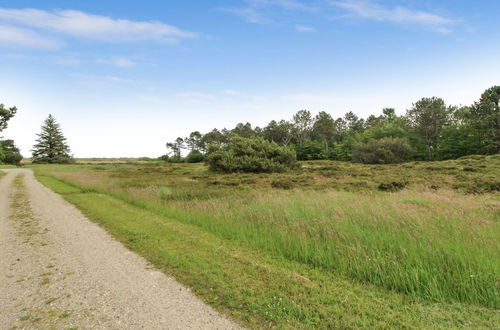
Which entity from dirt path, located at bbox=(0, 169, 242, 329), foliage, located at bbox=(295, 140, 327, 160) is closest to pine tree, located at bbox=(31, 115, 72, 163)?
foliage, located at bbox=(295, 140, 327, 160)

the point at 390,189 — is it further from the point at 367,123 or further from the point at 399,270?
the point at 367,123

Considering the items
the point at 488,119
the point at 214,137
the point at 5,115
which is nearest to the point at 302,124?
the point at 214,137

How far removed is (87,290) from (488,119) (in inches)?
2530

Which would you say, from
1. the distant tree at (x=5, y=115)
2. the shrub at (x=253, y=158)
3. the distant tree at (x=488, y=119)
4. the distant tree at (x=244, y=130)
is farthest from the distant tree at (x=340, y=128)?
the distant tree at (x=5, y=115)

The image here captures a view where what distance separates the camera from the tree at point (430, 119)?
58.0 metres

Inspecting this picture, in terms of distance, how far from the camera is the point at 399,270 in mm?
4383

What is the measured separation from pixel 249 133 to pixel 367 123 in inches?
1930

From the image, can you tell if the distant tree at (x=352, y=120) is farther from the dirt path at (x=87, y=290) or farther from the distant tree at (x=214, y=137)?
the dirt path at (x=87, y=290)

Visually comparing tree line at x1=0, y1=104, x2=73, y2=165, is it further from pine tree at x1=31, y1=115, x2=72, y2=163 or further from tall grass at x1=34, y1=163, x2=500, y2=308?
tall grass at x1=34, y1=163, x2=500, y2=308

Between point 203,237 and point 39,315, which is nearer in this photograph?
point 39,315

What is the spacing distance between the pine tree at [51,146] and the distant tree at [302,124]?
85475mm

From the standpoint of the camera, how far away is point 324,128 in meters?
87.8

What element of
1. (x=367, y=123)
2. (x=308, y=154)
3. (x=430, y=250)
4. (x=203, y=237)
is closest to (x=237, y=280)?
(x=203, y=237)

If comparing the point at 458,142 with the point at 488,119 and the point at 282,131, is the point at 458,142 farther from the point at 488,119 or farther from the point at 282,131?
the point at 282,131
